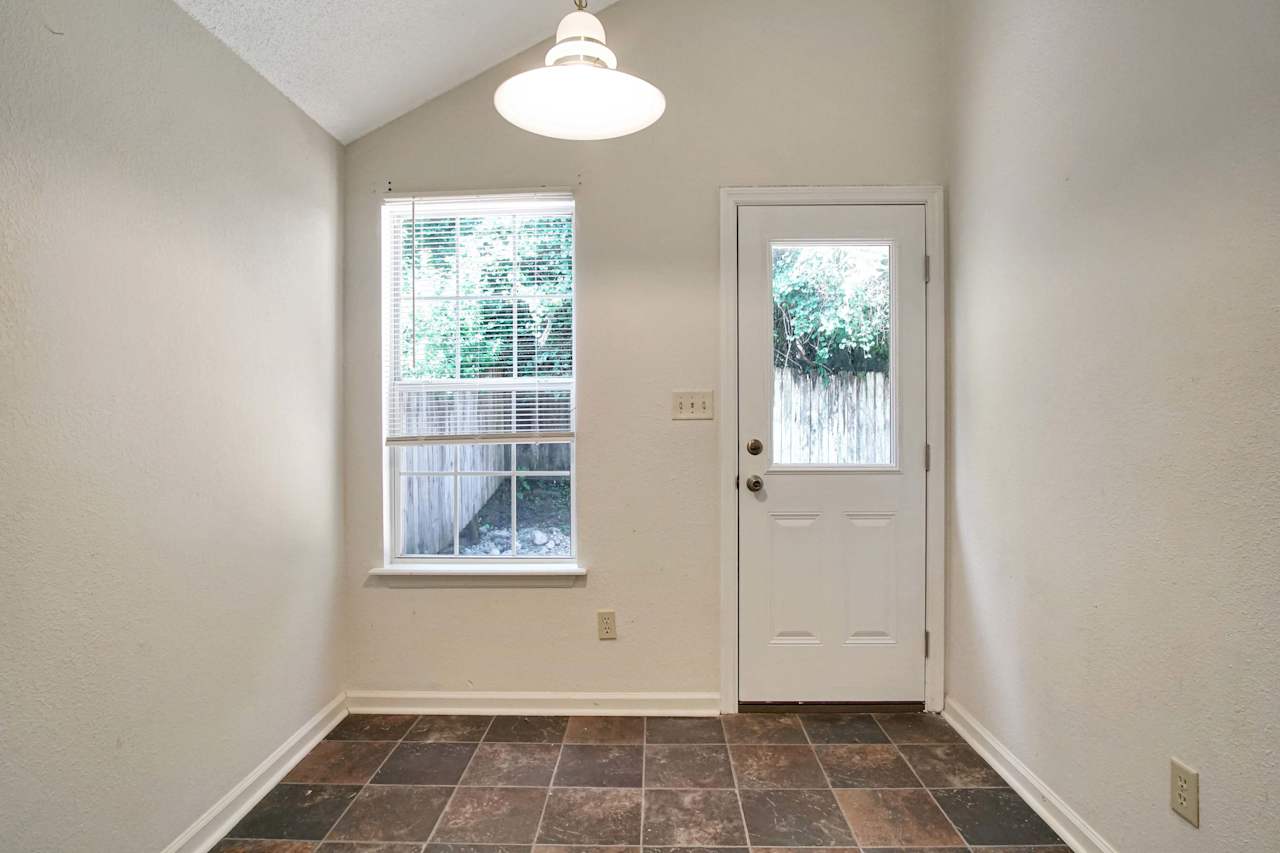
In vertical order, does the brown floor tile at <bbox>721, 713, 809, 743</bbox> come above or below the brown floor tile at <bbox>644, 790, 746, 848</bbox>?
below

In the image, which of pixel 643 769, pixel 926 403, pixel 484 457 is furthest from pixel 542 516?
pixel 926 403

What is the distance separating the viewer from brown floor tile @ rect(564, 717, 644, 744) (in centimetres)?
213

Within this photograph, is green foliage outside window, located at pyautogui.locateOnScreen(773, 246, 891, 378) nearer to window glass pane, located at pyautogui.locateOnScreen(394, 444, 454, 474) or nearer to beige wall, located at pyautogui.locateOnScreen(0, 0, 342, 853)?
window glass pane, located at pyautogui.locateOnScreen(394, 444, 454, 474)

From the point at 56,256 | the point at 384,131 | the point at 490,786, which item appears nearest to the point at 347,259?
the point at 384,131

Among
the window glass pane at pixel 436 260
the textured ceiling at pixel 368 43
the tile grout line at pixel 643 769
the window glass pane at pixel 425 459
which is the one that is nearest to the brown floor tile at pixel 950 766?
the tile grout line at pixel 643 769

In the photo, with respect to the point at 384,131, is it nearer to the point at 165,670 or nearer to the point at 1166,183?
the point at 165,670

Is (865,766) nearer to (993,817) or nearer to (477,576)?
(993,817)

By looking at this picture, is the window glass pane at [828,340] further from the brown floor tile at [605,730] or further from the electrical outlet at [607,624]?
the brown floor tile at [605,730]

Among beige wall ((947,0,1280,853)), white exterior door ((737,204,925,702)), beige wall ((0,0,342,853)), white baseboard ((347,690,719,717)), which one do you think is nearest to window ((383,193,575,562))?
beige wall ((0,0,342,853))

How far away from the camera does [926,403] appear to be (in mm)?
2311

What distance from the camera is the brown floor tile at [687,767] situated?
1.87 m

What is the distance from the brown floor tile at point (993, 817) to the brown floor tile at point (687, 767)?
2.13 ft

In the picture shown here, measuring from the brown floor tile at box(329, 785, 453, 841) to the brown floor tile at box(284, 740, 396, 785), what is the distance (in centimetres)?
11

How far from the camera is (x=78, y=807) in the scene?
1266 millimetres
